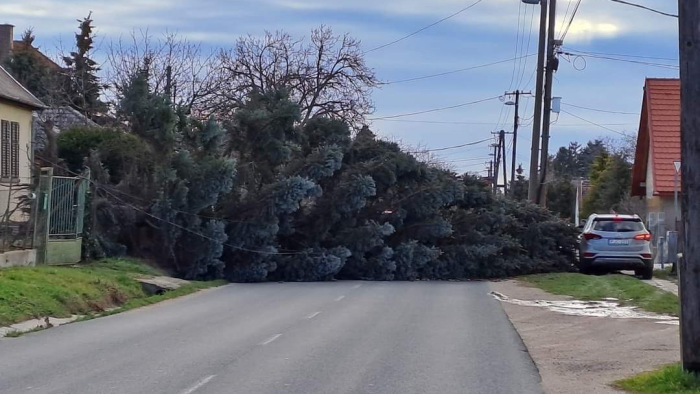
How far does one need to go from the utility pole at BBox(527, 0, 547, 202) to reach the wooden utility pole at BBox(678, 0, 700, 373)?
26.4 metres

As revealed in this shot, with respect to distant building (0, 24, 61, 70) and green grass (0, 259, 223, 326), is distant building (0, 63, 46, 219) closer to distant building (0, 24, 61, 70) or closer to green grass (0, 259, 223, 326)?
green grass (0, 259, 223, 326)

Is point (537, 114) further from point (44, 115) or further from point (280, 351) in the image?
point (280, 351)

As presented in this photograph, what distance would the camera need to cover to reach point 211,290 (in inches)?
1045

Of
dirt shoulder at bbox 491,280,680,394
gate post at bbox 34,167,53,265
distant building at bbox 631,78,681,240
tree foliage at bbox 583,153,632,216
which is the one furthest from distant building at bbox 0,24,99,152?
tree foliage at bbox 583,153,632,216

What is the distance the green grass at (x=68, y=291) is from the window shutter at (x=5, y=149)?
17.4 feet

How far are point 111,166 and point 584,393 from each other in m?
22.7

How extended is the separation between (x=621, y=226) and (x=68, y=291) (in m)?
16.1

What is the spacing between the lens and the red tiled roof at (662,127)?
3744cm

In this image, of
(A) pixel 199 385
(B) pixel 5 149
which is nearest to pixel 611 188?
(B) pixel 5 149

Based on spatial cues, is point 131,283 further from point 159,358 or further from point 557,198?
point 557,198

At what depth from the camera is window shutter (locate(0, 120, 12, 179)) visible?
29.4 metres

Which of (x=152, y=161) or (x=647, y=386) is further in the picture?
(x=152, y=161)

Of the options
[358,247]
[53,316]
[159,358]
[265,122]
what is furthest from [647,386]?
[265,122]

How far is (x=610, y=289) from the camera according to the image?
24922 millimetres
